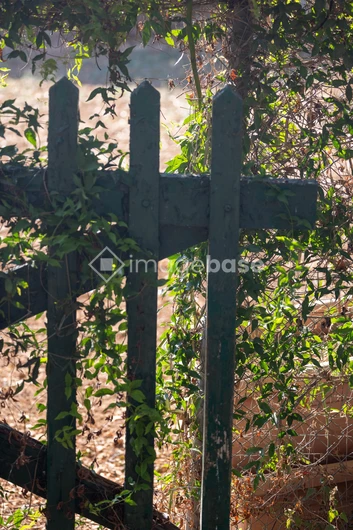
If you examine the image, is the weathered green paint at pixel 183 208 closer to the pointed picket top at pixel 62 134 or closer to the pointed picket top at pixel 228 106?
the pointed picket top at pixel 62 134

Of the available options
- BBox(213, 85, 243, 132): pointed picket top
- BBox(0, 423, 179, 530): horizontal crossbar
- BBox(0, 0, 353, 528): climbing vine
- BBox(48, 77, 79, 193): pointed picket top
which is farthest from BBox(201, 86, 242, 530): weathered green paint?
BBox(48, 77, 79, 193): pointed picket top

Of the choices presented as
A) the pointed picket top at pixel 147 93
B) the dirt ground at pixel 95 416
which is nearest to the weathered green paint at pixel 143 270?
the pointed picket top at pixel 147 93

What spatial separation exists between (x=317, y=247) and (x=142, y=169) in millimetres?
776

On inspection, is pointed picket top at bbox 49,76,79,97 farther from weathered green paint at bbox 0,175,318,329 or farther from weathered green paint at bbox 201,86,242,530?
weathered green paint at bbox 201,86,242,530

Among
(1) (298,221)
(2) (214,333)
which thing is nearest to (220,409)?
(2) (214,333)

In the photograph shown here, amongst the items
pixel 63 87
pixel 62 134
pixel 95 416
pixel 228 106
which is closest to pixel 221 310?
pixel 228 106

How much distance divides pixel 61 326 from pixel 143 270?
1.02 ft

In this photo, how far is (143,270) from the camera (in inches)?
83.3

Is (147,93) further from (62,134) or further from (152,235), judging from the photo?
(152,235)

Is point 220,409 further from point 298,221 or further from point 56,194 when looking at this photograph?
point 56,194

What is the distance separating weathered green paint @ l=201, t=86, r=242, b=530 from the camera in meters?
2.05

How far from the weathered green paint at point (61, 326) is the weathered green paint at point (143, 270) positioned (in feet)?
0.60

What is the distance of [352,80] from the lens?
2.50m

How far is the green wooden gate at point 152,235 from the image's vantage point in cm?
204
